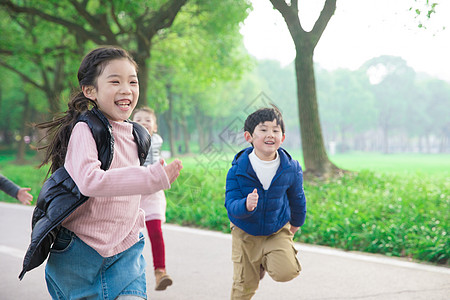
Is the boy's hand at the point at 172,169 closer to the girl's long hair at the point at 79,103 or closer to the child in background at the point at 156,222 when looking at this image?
the girl's long hair at the point at 79,103

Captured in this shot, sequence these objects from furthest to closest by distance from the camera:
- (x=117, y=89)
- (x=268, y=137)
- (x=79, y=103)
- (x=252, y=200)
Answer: (x=268, y=137) → (x=252, y=200) → (x=79, y=103) → (x=117, y=89)

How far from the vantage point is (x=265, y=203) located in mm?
3074

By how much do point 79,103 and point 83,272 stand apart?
791 millimetres

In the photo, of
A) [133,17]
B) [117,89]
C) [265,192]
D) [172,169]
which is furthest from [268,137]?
[133,17]

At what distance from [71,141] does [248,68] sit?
15072 millimetres

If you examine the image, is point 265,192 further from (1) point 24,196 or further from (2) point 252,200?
(1) point 24,196

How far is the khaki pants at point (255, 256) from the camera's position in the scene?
311cm

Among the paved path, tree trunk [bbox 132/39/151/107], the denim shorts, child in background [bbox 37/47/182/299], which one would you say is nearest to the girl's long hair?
child in background [bbox 37/47/182/299]

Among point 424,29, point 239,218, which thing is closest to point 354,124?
point 424,29

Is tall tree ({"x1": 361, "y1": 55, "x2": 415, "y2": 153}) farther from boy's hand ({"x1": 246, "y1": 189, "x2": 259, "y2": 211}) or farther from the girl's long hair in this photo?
the girl's long hair

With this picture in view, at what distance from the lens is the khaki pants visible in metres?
3.11

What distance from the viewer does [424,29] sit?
7.75 m

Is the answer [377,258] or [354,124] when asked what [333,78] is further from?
[377,258]

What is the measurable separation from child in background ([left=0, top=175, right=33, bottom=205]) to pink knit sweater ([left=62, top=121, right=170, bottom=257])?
146 centimetres
